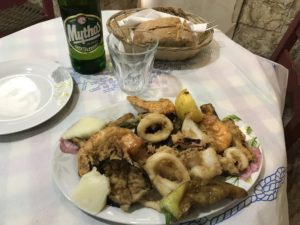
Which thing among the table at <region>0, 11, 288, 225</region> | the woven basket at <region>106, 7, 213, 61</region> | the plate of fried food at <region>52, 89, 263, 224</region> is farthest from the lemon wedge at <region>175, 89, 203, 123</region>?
the woven basket at <region>106, 7, 213, 61</region>

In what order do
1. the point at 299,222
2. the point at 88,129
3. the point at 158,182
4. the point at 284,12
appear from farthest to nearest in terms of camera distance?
the point at 284,12 < the point at 299,222 < the point at 88,129 < the point at 158,182

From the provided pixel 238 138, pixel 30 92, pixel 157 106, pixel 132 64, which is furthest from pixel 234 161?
pixel 30 92

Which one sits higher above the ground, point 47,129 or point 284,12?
point 47,129

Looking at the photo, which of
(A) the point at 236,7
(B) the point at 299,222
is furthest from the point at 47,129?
(A) the point at 236,7

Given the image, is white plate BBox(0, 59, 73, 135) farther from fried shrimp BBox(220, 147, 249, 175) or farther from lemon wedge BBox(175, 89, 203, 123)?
fried shrimp BBox(220, 147, 249, 175)

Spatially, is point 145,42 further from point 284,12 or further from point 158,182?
point 284,12

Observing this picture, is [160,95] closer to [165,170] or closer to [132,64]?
[132,64]
